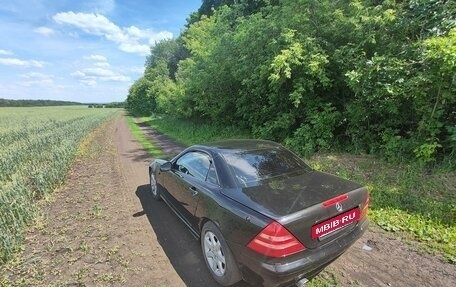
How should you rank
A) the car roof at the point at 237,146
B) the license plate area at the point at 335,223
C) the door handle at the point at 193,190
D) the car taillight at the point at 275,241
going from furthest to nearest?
1. the car roof at the point at 237,146
2. the door handle at the point at 193,190
3. the license plate area at the point at 335,223
4. the car taillight at the point at 275,241

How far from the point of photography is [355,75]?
6.20 metres

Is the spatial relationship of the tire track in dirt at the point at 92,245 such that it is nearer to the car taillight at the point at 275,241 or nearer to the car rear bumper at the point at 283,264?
the car rear bumper at the point at 283,264

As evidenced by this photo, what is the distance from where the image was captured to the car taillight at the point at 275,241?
2537 millimetres

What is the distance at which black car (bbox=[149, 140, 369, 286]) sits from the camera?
8.50ft

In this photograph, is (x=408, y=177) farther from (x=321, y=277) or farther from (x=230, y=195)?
(x=230, y=195)

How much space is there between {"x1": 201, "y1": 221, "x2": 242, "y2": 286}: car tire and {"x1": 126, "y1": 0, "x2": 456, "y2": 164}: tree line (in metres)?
4.79

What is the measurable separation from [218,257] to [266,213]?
3.12 ft

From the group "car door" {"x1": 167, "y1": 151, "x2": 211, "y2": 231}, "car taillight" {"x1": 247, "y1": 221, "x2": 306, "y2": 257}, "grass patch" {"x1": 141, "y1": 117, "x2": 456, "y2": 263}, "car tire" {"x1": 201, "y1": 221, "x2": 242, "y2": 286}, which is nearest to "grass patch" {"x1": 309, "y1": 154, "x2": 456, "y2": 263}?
"grass patch" {"x1": 141, "y1": 117, "x2": 456, "y2": 263}

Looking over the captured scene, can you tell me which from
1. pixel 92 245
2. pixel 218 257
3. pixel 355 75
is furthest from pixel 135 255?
pixel 355 75

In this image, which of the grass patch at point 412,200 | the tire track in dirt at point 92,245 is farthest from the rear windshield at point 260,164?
the grass patch at point 412,200

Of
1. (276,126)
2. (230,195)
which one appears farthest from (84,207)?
(276,126)

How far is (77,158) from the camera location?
1105 centimetres

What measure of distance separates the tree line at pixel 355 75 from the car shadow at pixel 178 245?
4.59 metres

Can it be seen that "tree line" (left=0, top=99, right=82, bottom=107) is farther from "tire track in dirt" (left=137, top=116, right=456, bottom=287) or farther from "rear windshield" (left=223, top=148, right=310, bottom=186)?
"tire track in dirt" (left=137, top=116, right=456, bottom=287)
